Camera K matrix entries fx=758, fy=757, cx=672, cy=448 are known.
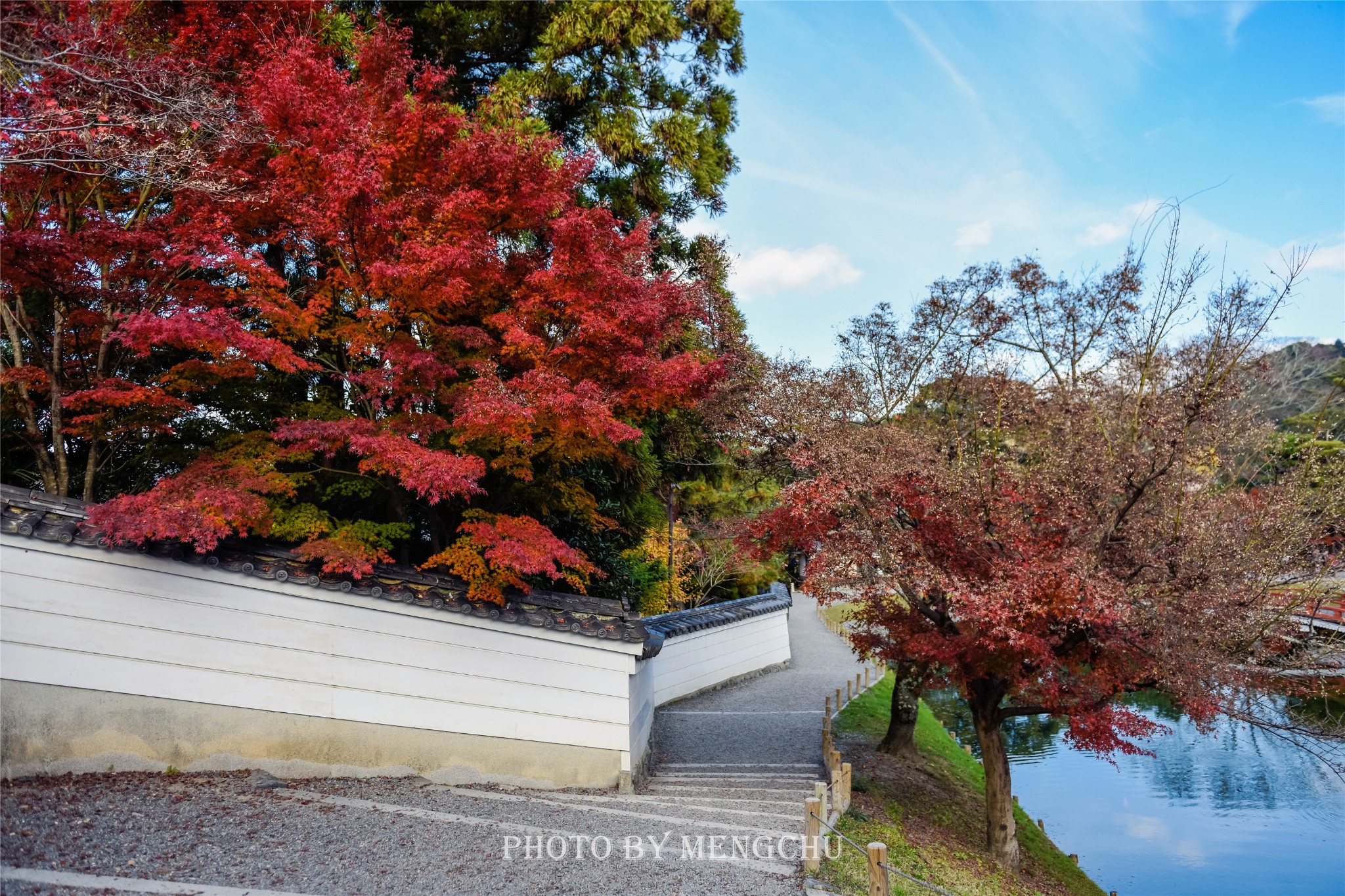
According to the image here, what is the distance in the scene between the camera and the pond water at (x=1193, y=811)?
42.0ft

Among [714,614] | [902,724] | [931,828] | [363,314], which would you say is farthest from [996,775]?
[363,314]

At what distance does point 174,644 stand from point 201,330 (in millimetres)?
3507

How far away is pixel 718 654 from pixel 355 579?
40.8 ft

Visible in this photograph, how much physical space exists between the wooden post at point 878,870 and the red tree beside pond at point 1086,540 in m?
2.85

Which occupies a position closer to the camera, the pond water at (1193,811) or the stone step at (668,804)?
the stone step at (668,804)

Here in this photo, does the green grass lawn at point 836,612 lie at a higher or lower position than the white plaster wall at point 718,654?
higher

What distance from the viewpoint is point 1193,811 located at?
15273mm

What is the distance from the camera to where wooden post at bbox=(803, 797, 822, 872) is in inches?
277

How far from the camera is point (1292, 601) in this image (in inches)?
344

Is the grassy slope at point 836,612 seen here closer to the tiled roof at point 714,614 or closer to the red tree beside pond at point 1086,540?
the tiled roof at point 714,614

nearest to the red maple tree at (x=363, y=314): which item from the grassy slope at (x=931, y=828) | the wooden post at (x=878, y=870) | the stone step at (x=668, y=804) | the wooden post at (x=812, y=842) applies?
the stone step at (x=668, y=804)

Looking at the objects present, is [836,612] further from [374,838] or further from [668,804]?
[374,838]

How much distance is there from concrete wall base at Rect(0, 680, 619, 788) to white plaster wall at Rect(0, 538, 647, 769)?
13 centimetres

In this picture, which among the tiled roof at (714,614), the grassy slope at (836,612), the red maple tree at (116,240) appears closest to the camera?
the red maple tree at (116,240)
